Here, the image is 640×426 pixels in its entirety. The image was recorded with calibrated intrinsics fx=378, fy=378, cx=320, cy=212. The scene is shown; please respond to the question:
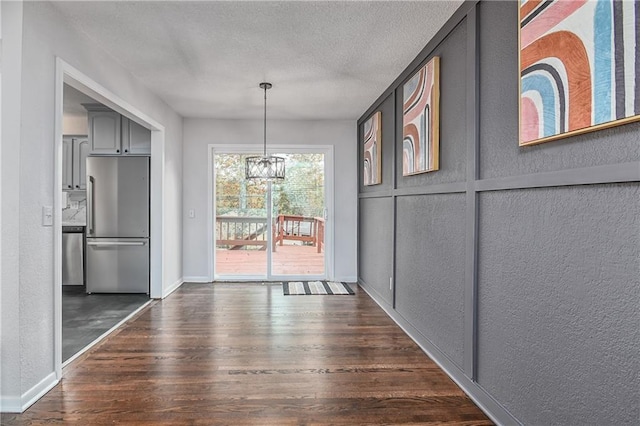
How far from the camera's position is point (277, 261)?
18.6ft

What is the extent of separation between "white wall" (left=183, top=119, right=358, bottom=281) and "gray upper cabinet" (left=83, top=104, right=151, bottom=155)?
88cm

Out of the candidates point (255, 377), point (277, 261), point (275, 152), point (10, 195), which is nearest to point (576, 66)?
point (255, 377)

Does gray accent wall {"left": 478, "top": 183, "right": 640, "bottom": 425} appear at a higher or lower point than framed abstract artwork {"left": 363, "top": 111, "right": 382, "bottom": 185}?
lower

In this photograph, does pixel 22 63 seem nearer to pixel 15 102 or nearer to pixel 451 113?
pixel 15 102

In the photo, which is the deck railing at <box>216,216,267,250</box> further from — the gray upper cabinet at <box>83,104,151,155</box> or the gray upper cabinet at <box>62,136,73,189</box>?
the gray upper cabinet at <box>62,136,73,189</box>

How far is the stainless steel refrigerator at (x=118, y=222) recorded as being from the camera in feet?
15.2

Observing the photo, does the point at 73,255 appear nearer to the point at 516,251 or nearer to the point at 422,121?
the point at 422,121

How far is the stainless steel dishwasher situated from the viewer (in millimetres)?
4758

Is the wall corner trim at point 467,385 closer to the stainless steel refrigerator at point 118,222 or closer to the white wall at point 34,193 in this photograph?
the white wall at point 34,193

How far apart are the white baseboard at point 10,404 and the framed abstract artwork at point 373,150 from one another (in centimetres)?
354

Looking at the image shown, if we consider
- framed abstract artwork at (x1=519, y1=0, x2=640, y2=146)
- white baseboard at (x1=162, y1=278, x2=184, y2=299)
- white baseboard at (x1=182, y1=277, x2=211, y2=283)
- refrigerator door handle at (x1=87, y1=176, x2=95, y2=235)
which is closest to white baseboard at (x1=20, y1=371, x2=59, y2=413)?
white baseboard at (x1=162, y1=278, x2=184, y2=299)

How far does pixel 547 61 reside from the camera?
1553 millimetres

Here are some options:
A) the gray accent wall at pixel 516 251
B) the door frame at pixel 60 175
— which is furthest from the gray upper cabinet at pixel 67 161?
the gray accent wall at pixel 516 251

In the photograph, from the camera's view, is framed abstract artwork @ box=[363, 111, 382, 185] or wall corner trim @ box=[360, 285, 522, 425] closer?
wall corner trim @ box=[360, 285, 522, 425]
